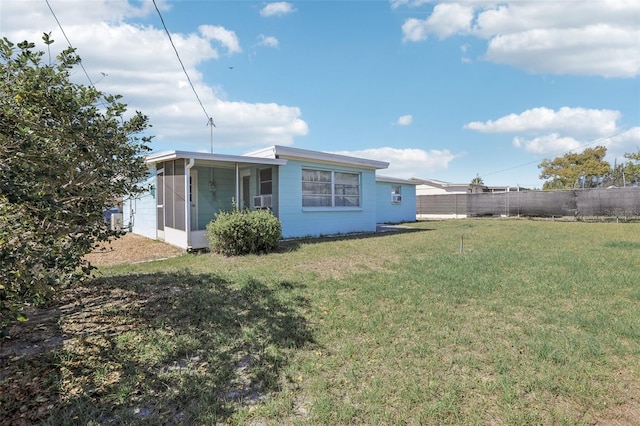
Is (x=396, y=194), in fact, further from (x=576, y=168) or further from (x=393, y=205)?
(x=576, y=168)

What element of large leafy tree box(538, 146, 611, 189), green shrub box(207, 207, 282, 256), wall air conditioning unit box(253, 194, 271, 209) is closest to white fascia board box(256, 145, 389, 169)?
wall air conditioning unit box(253, 194, 271, 209)

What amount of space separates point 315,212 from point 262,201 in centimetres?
189

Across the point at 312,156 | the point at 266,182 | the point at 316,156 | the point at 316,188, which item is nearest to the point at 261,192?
the point at 266,182

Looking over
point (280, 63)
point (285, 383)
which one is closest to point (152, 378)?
point (285, 383)

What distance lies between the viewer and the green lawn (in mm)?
2430

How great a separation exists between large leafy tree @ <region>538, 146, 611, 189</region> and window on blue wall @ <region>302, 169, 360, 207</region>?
30.6 meters

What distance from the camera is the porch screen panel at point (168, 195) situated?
32.0ft

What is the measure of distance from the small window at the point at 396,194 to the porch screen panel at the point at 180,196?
14.0 metres

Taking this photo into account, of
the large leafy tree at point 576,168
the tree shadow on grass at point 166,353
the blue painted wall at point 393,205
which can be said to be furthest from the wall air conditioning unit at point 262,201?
the large leafy tree at point 576,168

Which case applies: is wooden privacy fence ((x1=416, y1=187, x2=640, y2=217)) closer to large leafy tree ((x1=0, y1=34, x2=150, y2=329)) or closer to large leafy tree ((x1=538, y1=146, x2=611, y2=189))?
large leafy tree ((x1=538, y1=146, x2=611, y2=189))

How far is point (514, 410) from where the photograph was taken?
240 cm

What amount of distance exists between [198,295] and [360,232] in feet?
29.6

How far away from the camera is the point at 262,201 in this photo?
36.3 feet

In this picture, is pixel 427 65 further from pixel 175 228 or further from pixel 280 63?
pixel 175 228
